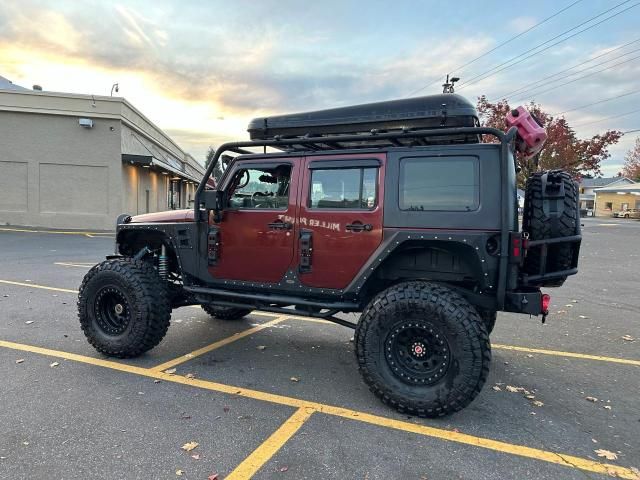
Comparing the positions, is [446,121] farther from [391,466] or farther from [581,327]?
[581,327]

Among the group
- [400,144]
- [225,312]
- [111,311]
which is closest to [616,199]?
[225,312]

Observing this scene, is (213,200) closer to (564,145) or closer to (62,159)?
(62,159)

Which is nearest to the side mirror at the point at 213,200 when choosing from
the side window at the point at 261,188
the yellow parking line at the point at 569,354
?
the side window at the point at 261,188

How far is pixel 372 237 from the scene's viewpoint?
150 inches

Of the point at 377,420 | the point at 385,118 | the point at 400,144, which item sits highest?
the point at 385,118

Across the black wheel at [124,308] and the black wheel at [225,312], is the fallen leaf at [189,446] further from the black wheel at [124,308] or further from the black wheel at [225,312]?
the black wheel at [225,312]

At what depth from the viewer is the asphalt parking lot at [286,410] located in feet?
9.21

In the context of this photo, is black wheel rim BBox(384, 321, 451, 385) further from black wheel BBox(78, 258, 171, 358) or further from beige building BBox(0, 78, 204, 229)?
beige building BBox(0, 78, 204, 229)

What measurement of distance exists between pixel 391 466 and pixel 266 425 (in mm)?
973

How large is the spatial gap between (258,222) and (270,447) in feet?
6.77

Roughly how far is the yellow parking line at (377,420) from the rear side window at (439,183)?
1.70 m

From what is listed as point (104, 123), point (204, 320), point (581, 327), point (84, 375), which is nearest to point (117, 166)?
point (104, 123)

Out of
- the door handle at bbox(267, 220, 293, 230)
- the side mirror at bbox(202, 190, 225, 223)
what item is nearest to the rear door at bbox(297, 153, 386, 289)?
the door handle at bbox(267, 220, 293, 230)

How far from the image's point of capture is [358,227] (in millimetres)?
3857
